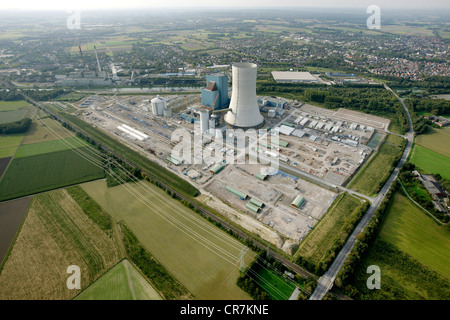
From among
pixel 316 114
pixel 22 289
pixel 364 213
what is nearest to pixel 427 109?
pixel 316 114

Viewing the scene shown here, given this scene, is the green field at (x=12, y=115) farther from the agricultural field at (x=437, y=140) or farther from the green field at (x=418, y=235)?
the agricultural field at (x=437, y=140)

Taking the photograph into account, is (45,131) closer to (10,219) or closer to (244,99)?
(10,219)

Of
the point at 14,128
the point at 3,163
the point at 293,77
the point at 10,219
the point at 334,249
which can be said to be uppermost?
the point at 293,77

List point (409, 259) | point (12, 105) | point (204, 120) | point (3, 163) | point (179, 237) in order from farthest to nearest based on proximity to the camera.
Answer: point (12, 105) < point (204, 120) < point (3, 163) < point (179, 237) < point (409, 259)

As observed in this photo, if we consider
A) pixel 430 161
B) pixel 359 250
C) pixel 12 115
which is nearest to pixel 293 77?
pixel 430 161

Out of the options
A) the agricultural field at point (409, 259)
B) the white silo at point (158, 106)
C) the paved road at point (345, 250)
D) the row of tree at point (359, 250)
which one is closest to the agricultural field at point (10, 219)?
the white silo at point (158, 106)

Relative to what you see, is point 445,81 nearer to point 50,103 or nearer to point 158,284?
point 158,284

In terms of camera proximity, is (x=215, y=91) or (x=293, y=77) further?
(x=293, y=77)
